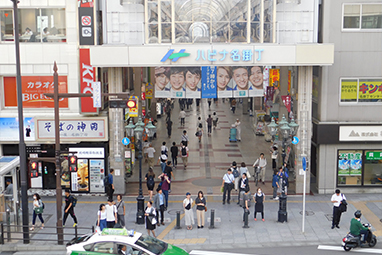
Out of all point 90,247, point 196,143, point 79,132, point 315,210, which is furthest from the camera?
point 196,143

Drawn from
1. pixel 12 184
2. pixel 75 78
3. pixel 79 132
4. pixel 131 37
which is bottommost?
pixel 12 184

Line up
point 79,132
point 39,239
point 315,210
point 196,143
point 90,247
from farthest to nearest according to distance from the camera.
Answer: point 196,143 < point 79,132 < point 315,210 < point 39,239 < point 90,247

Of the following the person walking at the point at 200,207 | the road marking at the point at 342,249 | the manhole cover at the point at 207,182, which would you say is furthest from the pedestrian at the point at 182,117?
the road marking at the point at 342,249

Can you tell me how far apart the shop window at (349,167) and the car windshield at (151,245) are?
11.4m

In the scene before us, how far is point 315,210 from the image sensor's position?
20469 mm

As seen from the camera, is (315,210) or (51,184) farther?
(51,184)

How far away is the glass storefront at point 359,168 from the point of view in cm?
2252

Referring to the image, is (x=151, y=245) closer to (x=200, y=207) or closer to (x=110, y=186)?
(x=200, y=207)

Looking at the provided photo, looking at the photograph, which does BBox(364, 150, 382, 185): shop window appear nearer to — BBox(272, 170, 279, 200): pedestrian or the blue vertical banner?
BBox(272, 170, 279, 200): pedestrian

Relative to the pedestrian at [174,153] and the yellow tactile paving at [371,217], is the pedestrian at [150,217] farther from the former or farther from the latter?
the pedestrian at [174,153]

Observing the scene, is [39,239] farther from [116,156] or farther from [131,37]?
[131,37]

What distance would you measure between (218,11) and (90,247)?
39.3ft

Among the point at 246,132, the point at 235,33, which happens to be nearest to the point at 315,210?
the point at 235,33

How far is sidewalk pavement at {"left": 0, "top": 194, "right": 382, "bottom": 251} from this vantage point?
1711 cm
